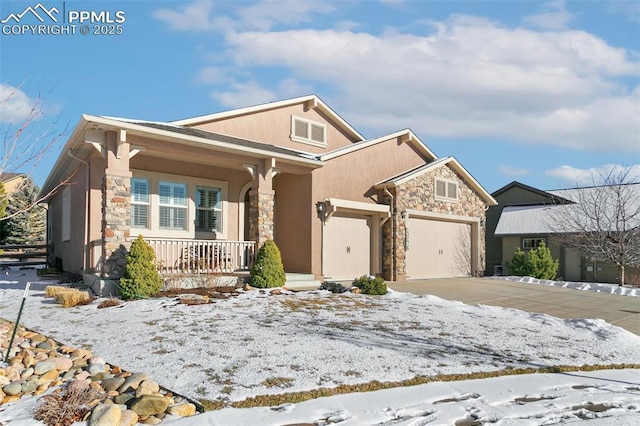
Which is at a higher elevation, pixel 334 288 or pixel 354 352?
pixel 334 288

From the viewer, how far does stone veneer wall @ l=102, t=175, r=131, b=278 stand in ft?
33.4

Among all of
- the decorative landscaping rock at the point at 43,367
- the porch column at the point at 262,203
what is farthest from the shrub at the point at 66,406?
the porch column at the point at 262,203

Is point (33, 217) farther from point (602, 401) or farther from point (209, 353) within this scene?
point (602, 401)

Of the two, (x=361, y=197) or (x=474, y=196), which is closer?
(x=361, y=197)

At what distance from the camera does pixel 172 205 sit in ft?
43.5

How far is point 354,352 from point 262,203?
7148mm

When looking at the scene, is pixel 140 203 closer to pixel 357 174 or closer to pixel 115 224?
pixel 115 224

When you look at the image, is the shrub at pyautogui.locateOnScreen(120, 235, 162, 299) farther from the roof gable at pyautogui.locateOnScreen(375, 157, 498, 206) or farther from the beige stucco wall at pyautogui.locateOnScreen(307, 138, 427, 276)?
the roof gable at pyautogui.locateOnScreen(375, 157, 498, 206)

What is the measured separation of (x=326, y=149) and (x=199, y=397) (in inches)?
523

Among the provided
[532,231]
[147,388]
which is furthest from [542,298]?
[147,388]

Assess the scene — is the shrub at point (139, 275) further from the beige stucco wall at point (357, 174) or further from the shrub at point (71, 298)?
the beige stucco wall at point (357, 174)

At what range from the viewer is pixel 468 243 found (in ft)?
62.8

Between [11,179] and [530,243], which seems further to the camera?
[530,243]

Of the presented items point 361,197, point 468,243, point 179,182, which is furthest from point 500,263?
point 179,182
